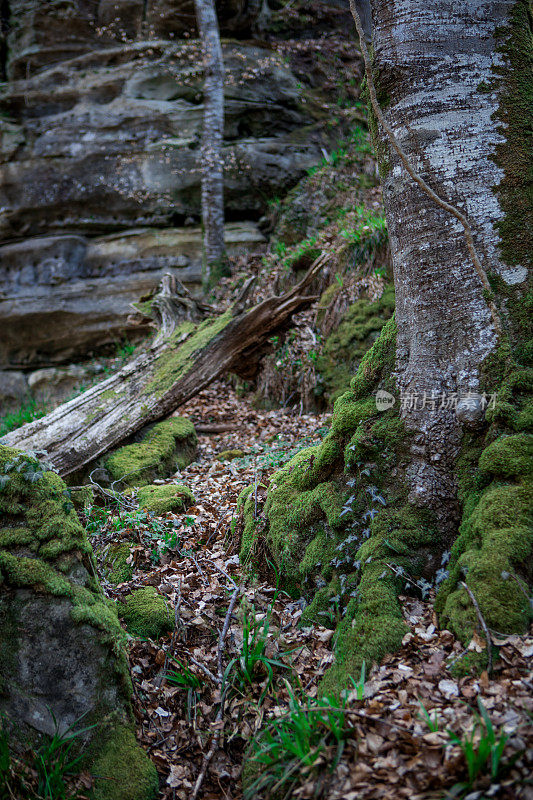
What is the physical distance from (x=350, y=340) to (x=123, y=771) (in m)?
5.38

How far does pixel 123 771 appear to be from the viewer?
2381 mm

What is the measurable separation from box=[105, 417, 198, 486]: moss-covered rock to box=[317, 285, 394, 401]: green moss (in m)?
Answer: 2.01

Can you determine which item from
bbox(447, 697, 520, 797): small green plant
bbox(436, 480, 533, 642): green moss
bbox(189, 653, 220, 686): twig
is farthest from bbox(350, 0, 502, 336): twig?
bbox(189, 653, 220, 686): twig

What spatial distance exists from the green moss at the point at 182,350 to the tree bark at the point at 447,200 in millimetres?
3966

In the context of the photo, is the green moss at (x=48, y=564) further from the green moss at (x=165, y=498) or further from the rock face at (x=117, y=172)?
the rock face at (x=117, y=172)

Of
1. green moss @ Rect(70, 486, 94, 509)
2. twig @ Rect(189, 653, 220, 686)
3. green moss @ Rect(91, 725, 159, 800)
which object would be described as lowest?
green moss @ Rect(91, 725, 159, 800)

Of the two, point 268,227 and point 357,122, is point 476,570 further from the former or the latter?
point 357,122

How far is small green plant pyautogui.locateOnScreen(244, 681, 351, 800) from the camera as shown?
2053mm

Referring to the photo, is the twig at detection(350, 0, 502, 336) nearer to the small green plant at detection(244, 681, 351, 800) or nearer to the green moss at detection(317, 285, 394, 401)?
the small green plant at detection(244, 681, 351, 800)

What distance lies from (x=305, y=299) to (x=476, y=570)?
5209 mm

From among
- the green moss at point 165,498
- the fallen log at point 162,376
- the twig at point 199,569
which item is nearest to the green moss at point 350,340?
the fallen log at point 162,376

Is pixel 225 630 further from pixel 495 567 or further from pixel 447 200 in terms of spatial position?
pixel 447 200

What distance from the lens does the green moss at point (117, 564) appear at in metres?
3.72

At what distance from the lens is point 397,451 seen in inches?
120
